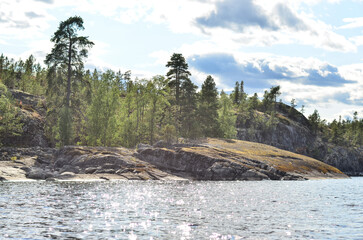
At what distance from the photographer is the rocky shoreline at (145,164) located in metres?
53.2

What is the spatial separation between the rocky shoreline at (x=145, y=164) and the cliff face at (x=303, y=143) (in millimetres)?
89580

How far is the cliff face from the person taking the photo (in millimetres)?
170750

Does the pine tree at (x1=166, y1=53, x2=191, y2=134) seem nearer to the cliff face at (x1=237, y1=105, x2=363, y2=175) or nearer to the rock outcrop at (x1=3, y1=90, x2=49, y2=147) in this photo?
the rock outcrop at (x1=3, y1=90, x2=49, y2=147)

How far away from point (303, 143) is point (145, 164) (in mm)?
147058

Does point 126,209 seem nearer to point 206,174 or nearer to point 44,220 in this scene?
point 44,220

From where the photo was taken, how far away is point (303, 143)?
624ft

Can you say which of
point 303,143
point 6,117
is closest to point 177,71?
point 6,117

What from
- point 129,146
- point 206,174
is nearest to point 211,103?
point 129,146

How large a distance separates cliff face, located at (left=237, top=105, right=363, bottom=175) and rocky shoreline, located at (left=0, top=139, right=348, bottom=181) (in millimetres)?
89580

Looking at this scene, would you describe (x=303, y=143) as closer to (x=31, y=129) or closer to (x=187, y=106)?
(x=187, y=106)

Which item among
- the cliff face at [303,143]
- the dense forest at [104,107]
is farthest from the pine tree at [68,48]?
the cliff face at [303,143]

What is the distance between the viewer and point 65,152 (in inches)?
2427

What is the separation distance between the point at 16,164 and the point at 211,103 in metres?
64.7

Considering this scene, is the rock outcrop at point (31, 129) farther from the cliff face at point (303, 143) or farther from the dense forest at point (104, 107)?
the cliff face at point (303, 143)
